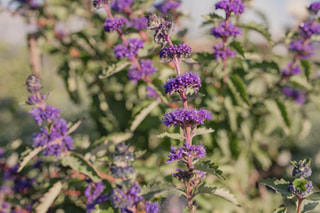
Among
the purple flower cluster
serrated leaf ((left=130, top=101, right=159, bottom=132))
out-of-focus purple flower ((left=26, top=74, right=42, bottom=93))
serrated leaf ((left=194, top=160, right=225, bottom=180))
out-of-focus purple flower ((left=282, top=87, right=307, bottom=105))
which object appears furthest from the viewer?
out-of-focus purple flower ((left=282, top=87, right=307, bottom=105))

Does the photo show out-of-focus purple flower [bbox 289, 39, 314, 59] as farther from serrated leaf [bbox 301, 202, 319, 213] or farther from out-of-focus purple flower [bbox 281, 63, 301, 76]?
serrated leaf [bbox 301, 202, 319, 213]

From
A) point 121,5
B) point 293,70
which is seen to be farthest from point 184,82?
point 293,70

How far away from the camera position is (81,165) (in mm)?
2109

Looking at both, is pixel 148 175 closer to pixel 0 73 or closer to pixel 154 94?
pixel 154 94

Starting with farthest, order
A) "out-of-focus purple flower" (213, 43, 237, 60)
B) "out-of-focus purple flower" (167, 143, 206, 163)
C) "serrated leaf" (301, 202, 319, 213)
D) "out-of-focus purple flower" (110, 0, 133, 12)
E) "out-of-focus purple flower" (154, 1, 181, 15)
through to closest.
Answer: "out-of-focus purple flower" (154, 1, 181, 15), "out-of-focus purple flower" (110, 0, 133, 12), "out-of-focus purple flower" (213, 43, 237, 60), "serrated leaf" (301, 202, 319, 213), "out-of-focus purple flower" (167, 143, 206, 163)

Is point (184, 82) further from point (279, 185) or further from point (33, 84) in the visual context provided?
point (33, 84)

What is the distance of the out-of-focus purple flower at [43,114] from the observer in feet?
6.70

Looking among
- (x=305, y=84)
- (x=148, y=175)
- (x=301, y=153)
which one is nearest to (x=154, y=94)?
(x=148, y=175)

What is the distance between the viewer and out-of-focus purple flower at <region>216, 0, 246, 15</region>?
2127mm

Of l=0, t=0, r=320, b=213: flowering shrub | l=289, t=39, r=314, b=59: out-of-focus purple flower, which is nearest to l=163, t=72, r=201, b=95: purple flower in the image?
l=0, t=0, r=320, b=213: flowering shrub

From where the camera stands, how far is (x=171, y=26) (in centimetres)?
154

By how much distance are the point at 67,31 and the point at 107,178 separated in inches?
96.8

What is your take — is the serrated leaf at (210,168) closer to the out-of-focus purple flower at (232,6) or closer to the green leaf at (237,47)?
the green leaf at (237,47)

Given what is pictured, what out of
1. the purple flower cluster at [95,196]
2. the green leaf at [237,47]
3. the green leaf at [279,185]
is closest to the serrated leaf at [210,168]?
the green leaf at [279,185]
